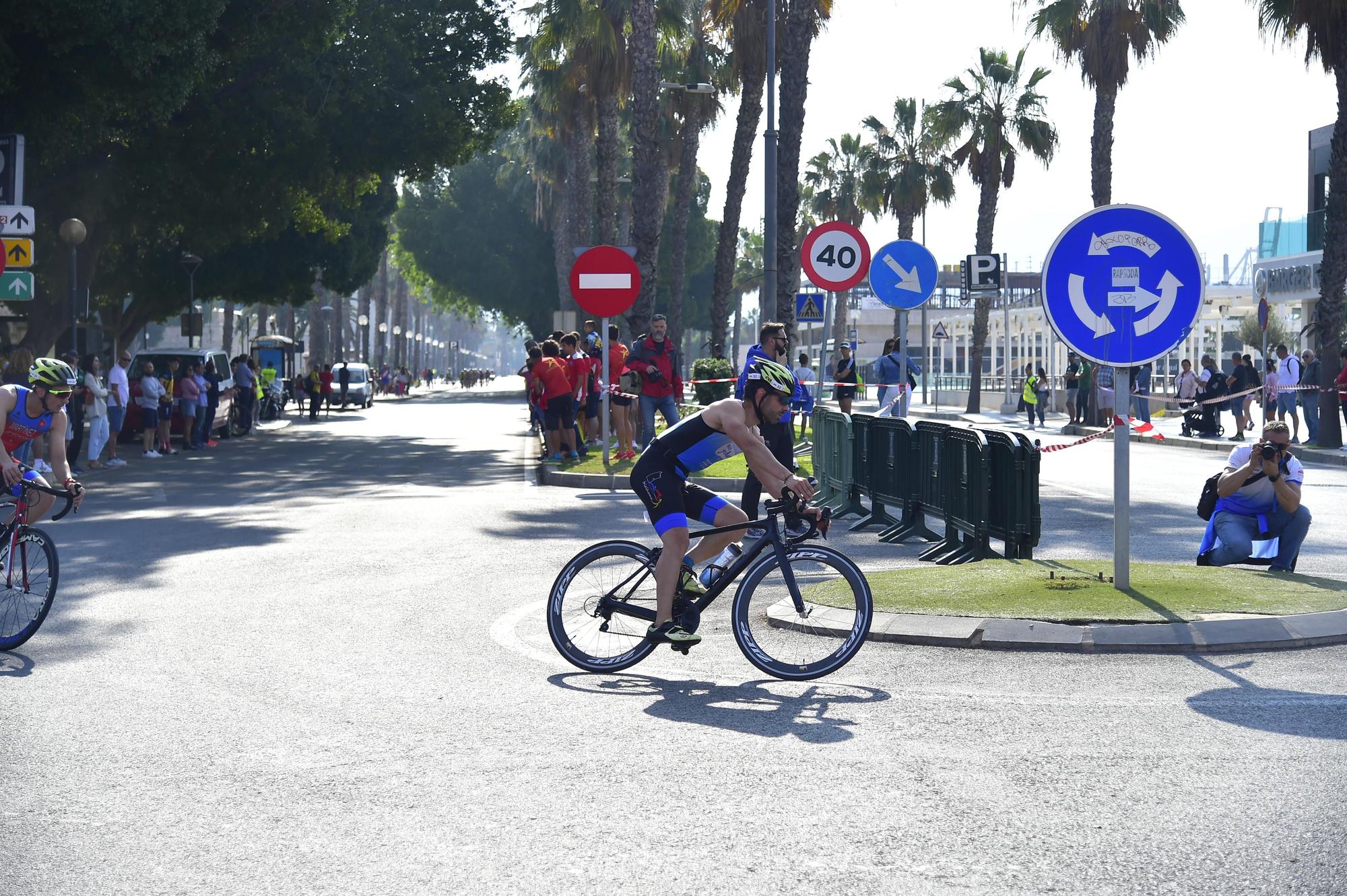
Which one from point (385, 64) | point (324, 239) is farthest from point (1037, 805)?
point (324, 239)

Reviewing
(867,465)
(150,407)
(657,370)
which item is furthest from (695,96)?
(867,465)

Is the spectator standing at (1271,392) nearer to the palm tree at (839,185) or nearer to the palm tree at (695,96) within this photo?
the palm tree at (695,96)

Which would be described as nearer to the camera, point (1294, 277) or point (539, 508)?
point (539, 508)

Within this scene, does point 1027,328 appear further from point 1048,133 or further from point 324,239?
point 324,239

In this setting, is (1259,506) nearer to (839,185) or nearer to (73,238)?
(73,238)

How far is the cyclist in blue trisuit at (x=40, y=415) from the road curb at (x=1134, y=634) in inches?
180

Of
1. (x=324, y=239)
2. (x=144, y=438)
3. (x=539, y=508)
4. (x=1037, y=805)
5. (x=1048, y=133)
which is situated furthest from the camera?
(x=1048, y=133)

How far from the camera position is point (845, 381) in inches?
966

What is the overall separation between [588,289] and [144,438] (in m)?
9.92

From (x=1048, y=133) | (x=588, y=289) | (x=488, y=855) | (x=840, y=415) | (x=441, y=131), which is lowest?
(x=488, y=855)

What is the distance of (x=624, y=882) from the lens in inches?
175

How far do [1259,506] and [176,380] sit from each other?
77.6 feet

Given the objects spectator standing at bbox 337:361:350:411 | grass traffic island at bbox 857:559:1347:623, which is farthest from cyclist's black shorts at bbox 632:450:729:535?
spectator standing at bbox 337:361:350:411

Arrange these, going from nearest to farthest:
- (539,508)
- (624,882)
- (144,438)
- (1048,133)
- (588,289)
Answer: (624,882) → (539,508) → (588,289) → (144,438) → (1048,133)
